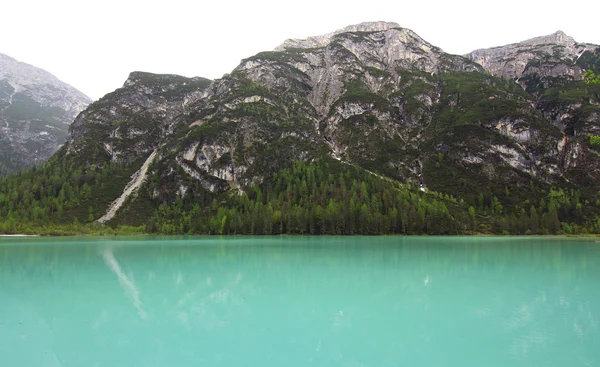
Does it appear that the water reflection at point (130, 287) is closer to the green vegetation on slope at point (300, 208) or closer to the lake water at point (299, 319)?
the lake water at point (299, 319)

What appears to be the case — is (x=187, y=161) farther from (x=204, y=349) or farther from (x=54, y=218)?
(x=204, y=349)

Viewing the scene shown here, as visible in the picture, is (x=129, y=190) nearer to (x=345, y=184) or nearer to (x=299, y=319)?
(x=345, y=184)

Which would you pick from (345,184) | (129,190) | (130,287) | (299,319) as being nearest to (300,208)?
(345,184)

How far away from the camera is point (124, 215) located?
490 feet

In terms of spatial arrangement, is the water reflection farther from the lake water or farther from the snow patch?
the snow patch

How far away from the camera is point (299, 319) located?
14797 millimetres

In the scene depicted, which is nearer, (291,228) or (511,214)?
(291,228)

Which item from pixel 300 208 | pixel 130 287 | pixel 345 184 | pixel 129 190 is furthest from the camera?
pixel 129 190

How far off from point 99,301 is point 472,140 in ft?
661

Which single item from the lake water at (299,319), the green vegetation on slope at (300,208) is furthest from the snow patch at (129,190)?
the lake water at (299,319)

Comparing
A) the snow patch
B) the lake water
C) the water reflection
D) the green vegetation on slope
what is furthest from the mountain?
the lake water

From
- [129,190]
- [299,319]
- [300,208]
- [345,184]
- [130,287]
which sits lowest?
[130,287]

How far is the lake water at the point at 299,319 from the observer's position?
1084 cm

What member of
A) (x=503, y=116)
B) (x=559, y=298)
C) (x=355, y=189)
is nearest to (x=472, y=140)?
(x=503, y=116)
